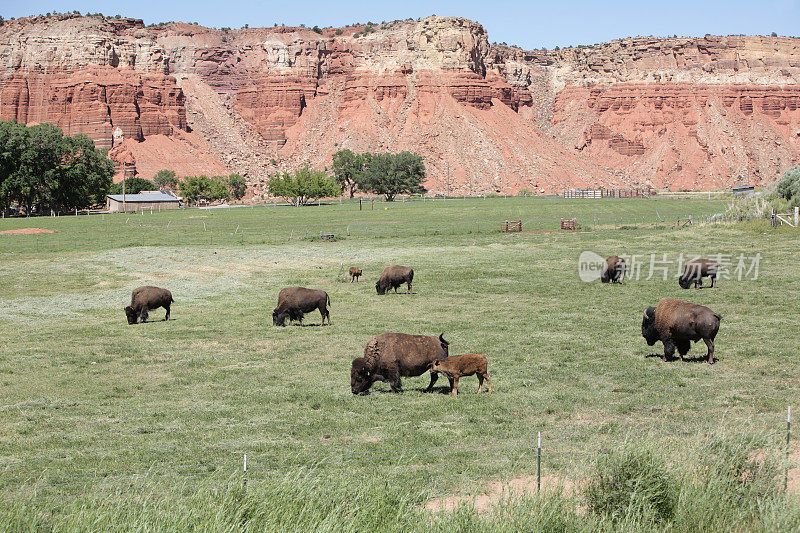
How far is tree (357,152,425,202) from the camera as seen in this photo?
493 feet

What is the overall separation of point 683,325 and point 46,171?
119 metres

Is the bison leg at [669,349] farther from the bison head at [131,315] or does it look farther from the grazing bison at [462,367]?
the bison head at [131,315]

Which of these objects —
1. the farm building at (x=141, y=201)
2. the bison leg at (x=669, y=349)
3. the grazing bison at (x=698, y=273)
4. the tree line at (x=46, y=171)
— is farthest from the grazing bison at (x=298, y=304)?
the farm building at (x=141, y=201)

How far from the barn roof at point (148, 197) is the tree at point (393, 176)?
3652cm

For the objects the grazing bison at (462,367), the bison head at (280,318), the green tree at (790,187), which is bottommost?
the bison head at (280,318)

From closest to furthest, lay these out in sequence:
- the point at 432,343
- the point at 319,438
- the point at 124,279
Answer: the point at 319,438
the point at 432,343
the point at 124,279

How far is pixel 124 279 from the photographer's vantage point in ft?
137

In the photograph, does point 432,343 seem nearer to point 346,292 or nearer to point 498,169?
point 346,292

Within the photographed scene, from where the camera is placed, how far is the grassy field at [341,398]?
33.6 feet

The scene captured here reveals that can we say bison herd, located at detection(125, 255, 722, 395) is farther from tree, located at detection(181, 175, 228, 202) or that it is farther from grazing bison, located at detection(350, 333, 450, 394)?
tree, located at detection(181, 175, 228, 202)

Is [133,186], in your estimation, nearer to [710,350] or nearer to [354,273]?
[354,273]

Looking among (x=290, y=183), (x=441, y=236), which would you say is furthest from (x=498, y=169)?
(x=441, y=236)

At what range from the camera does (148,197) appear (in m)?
144

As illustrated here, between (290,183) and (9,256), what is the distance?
312ft
